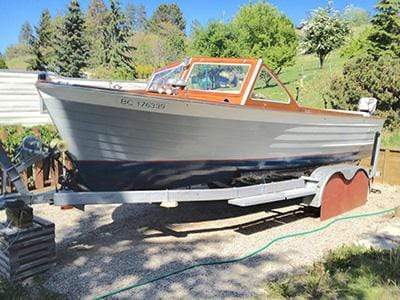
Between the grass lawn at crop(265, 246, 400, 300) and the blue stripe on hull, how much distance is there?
1.78 metres

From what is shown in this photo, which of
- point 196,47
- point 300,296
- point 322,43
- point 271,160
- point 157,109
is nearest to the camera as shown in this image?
point 300,296

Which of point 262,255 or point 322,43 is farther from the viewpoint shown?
Result: point 322,43

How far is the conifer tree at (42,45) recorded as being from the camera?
115 ft

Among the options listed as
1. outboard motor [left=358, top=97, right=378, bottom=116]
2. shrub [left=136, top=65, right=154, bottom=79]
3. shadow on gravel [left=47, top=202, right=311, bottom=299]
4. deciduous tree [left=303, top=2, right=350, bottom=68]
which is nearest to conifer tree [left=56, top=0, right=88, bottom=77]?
shrub [left=136, top=65, right=154, bottom=79]

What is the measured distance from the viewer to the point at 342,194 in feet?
25.6

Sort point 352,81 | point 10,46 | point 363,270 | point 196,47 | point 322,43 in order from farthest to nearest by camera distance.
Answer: point 10,46
point 196,47
point 322,43
point 352,81
point 363,270

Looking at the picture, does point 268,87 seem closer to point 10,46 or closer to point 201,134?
point 201,134

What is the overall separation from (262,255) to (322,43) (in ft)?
106

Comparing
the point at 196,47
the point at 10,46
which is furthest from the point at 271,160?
the point at 10,46

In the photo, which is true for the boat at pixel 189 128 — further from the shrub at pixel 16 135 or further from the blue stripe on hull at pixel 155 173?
the shrub at pixel 16 135

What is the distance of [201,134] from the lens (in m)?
5.75

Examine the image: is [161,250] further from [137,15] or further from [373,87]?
[137,15]

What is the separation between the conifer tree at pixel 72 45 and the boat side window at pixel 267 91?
30591 mm

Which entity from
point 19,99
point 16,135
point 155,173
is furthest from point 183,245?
point 19,99
